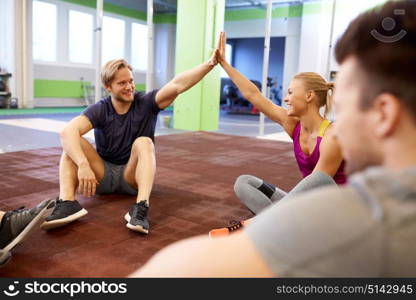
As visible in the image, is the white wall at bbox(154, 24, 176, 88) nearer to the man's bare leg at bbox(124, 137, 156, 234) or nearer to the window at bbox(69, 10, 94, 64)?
the window at bbox(69, 10, 94, 64)

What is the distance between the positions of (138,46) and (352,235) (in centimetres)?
1251

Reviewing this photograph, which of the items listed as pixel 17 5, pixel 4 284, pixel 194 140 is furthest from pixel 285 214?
pixel 17 5

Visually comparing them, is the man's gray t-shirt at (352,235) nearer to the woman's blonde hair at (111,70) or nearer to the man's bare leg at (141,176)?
the man's bare leg at (141,176)

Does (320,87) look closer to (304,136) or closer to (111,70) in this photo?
(304,136)

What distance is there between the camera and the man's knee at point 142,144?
2.37 meters

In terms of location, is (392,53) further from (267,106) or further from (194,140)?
(194,140)

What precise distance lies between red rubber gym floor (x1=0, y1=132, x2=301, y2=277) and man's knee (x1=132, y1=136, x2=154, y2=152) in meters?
0.40

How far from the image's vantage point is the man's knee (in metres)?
2.37

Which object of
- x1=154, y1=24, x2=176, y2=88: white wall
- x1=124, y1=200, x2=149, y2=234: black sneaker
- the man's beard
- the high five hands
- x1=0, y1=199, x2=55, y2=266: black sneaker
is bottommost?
x1=124, y1=200, x2=149, y2=234: black sneaker

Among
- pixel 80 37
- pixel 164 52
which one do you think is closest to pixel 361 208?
pixel 80 37

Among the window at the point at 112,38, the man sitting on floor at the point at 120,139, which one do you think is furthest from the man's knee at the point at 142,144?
the window at the point at 112,38

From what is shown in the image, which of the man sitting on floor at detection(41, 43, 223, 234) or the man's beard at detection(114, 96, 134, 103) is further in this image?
the man's beard at detection(114, 96, 134, 103)

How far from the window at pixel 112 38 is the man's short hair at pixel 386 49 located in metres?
11.3

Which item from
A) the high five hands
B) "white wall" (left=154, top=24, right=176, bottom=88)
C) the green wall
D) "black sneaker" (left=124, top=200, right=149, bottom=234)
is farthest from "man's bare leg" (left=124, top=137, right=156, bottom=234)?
"white wall" (left=154, top=24, right=176, bottom=88)
